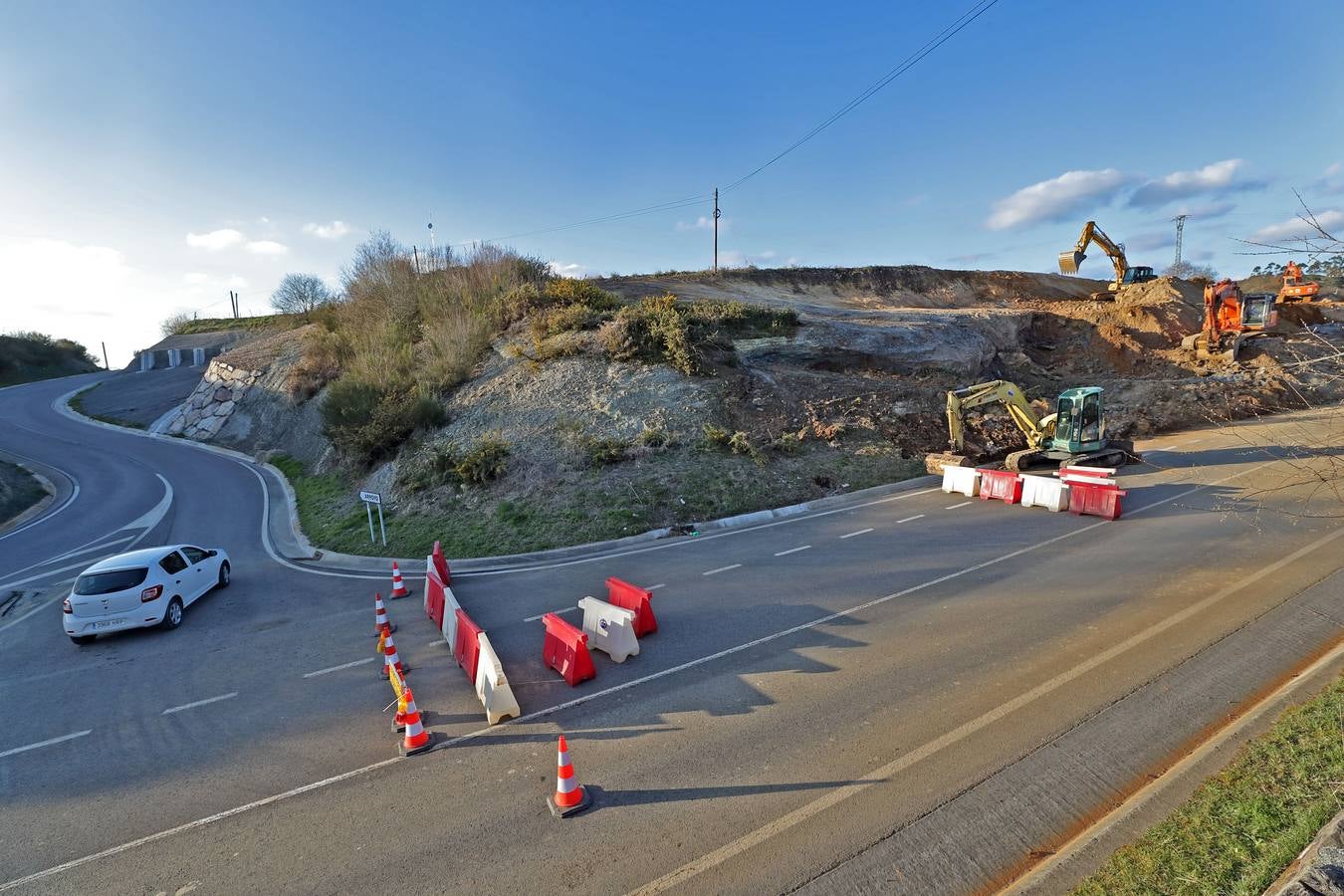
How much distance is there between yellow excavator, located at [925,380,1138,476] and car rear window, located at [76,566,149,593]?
1851cm

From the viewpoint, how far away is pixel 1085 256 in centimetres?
3591

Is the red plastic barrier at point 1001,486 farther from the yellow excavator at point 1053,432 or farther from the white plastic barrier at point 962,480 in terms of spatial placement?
the yellow excavator at point 1053,432

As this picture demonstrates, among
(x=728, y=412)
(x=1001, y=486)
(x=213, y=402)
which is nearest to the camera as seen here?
(x=1001, y=486)

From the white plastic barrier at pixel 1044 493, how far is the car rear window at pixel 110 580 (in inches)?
708

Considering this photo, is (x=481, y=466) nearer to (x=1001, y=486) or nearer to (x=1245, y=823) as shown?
(x=1001, y=486)

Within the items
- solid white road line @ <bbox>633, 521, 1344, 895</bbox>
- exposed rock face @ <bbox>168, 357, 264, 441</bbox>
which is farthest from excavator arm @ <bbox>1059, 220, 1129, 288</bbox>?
exposed rock face @ <bbox>168, 357, 264, 441</bbox>

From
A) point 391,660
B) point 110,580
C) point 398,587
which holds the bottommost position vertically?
point 398,587

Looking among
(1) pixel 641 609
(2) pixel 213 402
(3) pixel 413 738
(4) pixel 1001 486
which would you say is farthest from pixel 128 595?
(2) pixel 213 402

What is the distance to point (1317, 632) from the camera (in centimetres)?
781

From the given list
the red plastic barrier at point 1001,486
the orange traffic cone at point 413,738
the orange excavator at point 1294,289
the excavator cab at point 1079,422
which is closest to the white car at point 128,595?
the orange traffic cone at point 413,738

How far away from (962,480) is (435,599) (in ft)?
43.6

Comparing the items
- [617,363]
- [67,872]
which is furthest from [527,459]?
[67,872]

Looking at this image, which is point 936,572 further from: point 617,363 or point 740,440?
point 617,363

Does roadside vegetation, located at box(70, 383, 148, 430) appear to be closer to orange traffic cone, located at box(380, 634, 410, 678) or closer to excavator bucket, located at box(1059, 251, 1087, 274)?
orange traffic cone, located at box(380, 634, 410, 678)
